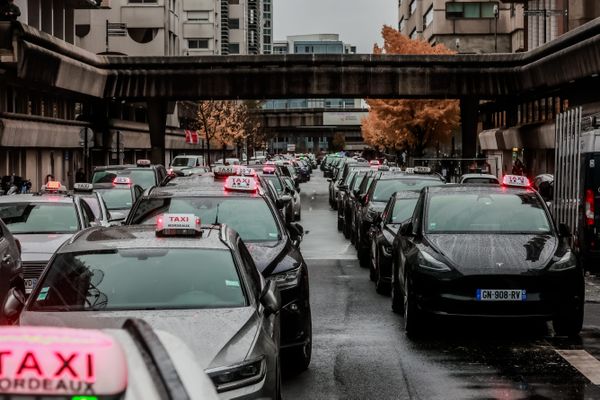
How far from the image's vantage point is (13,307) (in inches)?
276

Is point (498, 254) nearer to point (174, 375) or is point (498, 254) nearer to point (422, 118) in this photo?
point (174, 375)

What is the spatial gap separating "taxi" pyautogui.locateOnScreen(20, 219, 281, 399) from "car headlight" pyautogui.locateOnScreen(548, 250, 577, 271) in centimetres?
435

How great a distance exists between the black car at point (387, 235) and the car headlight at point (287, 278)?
466cm

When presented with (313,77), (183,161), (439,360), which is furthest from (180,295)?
(183,161)

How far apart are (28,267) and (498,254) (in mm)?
5732

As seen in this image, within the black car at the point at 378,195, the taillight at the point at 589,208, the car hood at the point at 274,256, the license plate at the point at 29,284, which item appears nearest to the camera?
the car hood at the point at 274,256

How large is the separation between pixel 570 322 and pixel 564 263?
0.60m

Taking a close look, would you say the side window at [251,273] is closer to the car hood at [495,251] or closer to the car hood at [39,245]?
Result: the car hood at [495,251]

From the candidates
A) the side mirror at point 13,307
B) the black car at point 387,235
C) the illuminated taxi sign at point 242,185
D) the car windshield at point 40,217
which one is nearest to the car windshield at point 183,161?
the black car at point 387,235

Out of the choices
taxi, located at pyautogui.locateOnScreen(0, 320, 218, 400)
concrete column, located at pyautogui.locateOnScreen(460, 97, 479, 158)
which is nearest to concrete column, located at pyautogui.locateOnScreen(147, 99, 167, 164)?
concrete column, located at pyautogui.locateOnScreen(460, 97, 479, 158)

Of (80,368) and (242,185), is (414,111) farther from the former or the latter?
(80,368)

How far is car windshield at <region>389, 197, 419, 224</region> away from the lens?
17109 millimetres

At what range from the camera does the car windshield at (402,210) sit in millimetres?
17109

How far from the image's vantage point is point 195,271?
24.6ft
